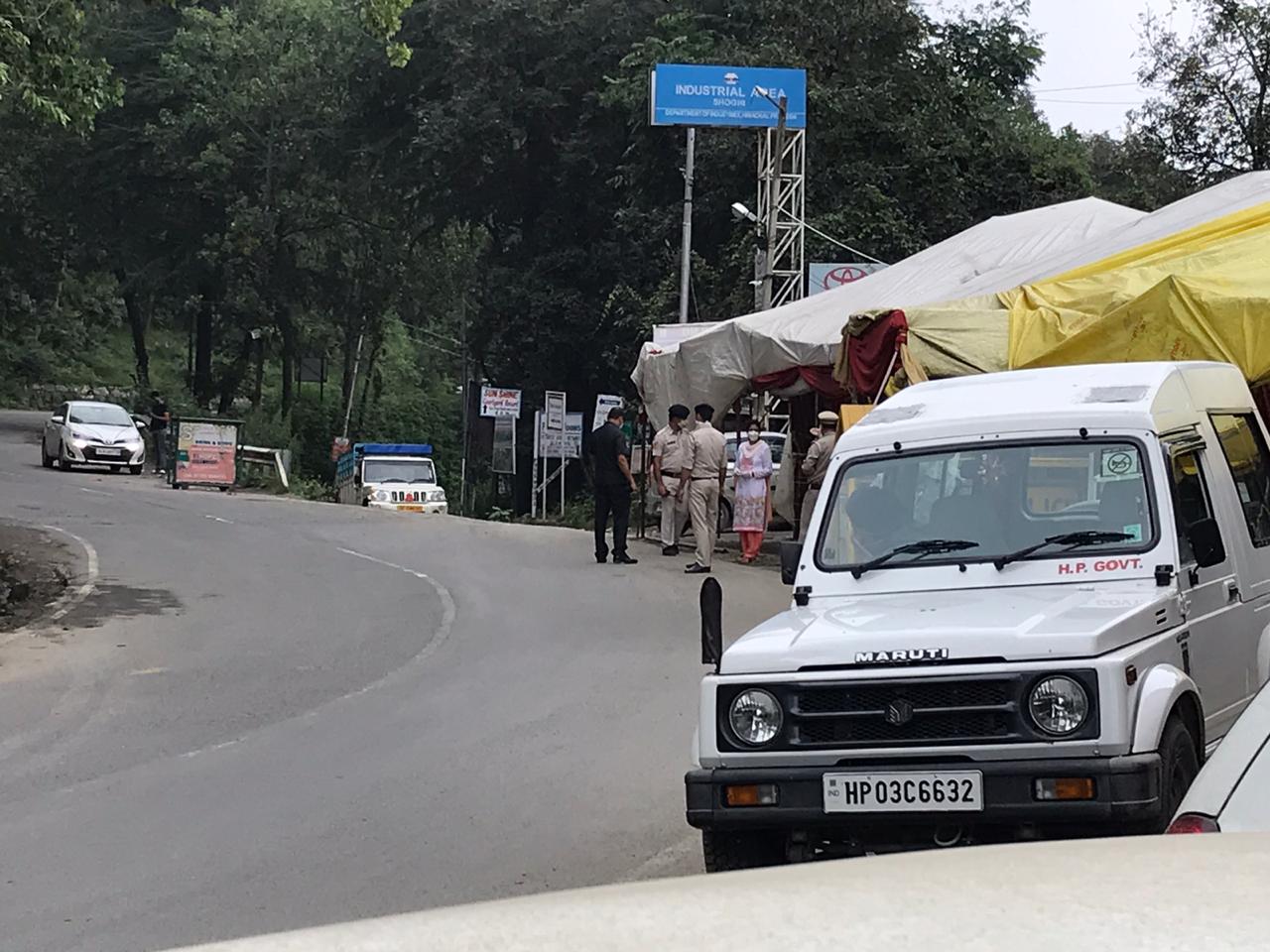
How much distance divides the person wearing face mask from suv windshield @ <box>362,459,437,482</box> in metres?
15.6

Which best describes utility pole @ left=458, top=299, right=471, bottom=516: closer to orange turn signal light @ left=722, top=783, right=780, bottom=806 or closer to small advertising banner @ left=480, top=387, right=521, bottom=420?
small advertising banner @ left=480, top=387, right=521, bottom=420

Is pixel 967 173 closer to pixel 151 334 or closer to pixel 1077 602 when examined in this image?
pixel 1077 602

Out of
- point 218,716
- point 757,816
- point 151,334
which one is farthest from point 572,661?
point 151,334

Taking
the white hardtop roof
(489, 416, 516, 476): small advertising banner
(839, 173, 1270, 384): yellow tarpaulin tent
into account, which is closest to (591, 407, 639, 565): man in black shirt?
(839, 173, 1270, 384): yellow tarpaulin tent

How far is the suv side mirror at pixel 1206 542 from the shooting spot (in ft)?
20.4

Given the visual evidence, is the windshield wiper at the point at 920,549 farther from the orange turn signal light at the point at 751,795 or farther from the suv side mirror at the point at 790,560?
the orange turn signal light at the point at 751,795

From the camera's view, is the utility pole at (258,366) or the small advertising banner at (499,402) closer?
the small advertising banner at (499,402)

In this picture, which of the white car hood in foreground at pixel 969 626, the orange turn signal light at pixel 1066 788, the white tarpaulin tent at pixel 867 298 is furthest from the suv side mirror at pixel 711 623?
the white tarpaulin tent at pixel 867 298

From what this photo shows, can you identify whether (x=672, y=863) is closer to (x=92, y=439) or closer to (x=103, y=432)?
(x=92, y=439)

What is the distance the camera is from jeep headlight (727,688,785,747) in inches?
215

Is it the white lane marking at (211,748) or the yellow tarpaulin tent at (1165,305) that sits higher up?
the yellow tarpaulin tent at (1165,305)

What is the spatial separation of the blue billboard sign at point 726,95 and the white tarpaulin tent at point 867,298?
899 centimetres

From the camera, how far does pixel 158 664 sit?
12305mm

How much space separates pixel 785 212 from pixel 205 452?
44.4ft
